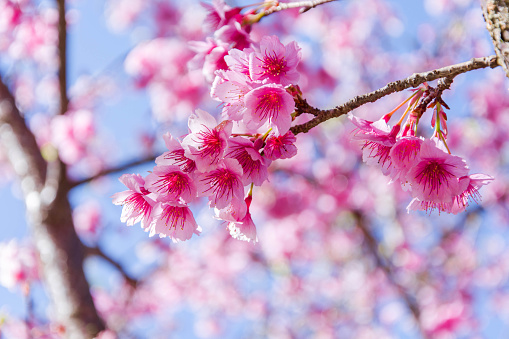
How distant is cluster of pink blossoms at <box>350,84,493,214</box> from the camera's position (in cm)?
116

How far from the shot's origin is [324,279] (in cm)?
859

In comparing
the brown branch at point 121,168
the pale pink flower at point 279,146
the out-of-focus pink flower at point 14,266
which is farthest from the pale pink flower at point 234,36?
the out-of-focus pink flower at point 14,266

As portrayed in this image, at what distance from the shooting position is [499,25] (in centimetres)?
102

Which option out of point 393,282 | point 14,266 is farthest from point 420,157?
point 393,282

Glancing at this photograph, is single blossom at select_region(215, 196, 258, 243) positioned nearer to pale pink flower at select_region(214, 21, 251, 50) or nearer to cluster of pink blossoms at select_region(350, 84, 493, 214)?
cluster of pink blossoms at select_region(350, 84, 493, 214)

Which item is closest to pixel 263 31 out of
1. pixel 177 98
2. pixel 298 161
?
pixel 177 98

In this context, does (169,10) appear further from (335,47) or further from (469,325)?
(469,325)

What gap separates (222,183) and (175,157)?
15 centimetres

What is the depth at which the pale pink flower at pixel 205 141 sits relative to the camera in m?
1.13

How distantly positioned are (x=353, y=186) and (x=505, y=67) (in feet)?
19.7

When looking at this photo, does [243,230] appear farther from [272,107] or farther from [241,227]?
[272,107]

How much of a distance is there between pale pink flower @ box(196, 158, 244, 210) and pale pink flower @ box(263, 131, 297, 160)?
89 millimetres

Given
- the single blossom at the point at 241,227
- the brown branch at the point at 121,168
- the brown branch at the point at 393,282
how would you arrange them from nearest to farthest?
the single blossom at the point at 241,227 < the brown branch at the point at 121,168 < the brown branch at the point at 393,282

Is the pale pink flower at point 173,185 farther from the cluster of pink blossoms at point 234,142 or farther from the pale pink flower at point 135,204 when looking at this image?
the pale pink flower at point 135,204
